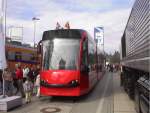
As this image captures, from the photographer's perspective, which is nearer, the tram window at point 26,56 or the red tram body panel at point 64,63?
the red tram body panel at point 64,63

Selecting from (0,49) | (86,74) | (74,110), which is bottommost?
(74,110)

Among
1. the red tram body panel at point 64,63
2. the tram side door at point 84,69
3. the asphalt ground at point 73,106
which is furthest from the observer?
the tram side door at point 84,69

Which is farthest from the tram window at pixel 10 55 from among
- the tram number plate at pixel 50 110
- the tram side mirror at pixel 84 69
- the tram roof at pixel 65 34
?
the tram number plate at pixel 50 110

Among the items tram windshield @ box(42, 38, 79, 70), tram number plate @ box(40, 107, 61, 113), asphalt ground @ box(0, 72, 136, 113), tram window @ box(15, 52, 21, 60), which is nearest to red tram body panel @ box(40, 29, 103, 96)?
tram windshield @ box(42, 38, 79, 70)

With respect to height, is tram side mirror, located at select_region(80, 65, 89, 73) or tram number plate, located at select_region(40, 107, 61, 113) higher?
tram side mirror, located at select_region(80, 65, 89, 73)

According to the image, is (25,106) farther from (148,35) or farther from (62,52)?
(148,35)

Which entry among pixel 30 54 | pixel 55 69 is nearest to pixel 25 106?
pixel 55 69

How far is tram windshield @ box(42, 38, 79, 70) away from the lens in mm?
15898

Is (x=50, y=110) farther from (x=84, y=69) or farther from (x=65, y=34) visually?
(x=65, y=34)

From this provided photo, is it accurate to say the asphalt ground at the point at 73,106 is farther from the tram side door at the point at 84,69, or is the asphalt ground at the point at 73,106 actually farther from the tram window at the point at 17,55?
the tram window at the point at 17,55

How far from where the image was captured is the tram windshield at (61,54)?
15.9 m

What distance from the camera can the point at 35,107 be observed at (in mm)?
13945

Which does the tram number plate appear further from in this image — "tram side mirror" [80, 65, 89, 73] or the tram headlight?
"tram side mirror" [80, 65, 89, 73]

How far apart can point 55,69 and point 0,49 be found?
2666mm
